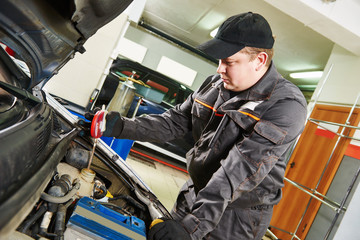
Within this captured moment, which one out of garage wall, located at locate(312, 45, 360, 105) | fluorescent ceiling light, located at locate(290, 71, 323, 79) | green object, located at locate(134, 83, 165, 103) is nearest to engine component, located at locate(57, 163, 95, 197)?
green object, located at locate(134, 83, 165, 103)

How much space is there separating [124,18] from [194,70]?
19.5 ft

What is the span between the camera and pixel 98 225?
2.28 feet

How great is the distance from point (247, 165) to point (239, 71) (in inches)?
18.3

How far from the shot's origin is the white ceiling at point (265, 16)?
4312 mm

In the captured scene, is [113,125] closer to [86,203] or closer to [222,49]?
[86,203]

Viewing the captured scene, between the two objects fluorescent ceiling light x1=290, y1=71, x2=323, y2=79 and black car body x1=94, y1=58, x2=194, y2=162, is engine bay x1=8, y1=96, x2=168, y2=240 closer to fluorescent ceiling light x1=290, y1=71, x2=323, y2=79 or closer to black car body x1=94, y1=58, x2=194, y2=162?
black car body x1=94, y1=58, x2=194, y2=162

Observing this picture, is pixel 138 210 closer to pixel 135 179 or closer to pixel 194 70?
pixel 135 179

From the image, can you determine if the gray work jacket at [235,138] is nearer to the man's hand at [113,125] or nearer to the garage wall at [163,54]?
the man's hand at [113,125]

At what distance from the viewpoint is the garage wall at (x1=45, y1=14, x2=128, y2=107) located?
2.83 m

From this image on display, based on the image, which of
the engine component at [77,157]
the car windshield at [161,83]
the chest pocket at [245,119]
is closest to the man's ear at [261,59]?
the chest pocket at [245,119]

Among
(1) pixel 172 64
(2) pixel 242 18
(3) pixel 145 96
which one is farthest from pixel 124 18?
(1) pixel 172 64

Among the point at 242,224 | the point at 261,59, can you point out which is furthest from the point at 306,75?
the point at 242,224

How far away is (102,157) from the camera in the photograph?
1.26 meters

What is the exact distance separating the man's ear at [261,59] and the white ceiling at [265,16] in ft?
10.8
